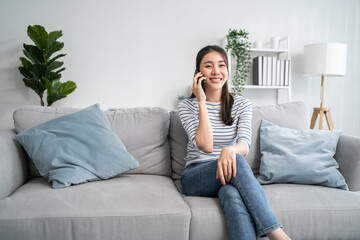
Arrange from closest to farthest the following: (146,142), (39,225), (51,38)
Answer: (39,225)
(146,142)
(51,38)

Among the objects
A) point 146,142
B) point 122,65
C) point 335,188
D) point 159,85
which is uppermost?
point 122,65

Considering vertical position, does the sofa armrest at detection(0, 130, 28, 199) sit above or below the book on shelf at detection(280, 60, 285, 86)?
below

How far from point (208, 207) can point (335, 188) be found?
0.71 metres

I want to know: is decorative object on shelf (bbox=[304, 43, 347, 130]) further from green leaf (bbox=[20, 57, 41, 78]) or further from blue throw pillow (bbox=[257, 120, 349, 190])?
green leaf (bbox=[20, 57, 41, 78])

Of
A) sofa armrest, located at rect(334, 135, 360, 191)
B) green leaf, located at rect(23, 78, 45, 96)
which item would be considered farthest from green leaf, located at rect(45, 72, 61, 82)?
sofa armrest, located at rect(334, 135, 360, 191)

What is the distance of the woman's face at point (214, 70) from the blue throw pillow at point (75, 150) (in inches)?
23.5

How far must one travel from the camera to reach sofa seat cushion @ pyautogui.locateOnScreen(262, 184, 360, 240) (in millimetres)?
1231

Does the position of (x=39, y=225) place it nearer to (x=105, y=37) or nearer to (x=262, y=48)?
(x=105, y=37)

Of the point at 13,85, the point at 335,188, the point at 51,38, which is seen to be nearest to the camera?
the point at 335,188

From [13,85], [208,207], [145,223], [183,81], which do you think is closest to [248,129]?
[208,207]

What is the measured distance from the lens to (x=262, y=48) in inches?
130

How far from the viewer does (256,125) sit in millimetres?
1742

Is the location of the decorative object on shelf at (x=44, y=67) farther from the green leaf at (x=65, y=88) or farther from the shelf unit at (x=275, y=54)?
the shelf unit at (x=275, y=54)

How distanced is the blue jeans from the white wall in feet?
6.73
